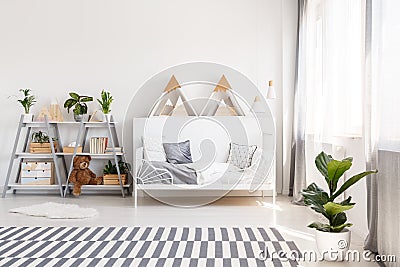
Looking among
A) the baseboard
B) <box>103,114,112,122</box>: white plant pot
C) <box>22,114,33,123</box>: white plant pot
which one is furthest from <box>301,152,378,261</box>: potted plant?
<box>22,114,33,123</box>: white plant pot

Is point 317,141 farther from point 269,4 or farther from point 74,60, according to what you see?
point 74,60

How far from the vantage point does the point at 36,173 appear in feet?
19.8

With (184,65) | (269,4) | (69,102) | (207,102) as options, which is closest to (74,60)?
(69,102)

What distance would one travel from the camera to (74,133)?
20.4ft

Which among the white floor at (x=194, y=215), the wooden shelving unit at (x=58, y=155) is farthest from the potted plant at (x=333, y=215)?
the wooden shelving unit at (x=58, y=155)

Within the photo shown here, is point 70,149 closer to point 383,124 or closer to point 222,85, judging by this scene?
point 222,85

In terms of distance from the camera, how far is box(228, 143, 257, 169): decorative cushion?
18.5ft

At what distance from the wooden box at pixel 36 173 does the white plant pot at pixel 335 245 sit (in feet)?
12.9

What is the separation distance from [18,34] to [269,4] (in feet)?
10.7

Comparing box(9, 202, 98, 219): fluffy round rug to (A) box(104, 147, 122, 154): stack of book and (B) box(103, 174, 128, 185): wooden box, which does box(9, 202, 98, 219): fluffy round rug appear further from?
(A) box(104, 147, 122, 154): stack of book

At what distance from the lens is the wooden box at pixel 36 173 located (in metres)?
6.01

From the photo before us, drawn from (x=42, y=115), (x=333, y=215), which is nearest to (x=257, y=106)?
(x=42, y=115)

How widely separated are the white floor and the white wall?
929mm

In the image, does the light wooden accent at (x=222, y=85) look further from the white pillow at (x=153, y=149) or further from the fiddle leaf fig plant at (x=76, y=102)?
the fiddle leaf fig plant at (x=76, y=102)
